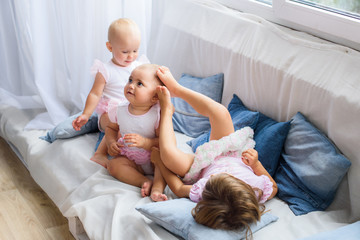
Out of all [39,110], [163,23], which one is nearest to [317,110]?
[163,23]

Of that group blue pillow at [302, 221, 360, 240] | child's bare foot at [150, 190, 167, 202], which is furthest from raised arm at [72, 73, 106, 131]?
blue pillow at [302, 221, 360, 240]

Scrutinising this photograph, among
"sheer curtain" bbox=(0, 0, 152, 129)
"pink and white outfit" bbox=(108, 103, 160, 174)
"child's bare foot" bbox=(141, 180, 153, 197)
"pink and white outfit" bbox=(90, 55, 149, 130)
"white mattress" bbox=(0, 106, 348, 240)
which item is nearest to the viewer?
"white mattress" bbox=(0, 106, 348, 240)

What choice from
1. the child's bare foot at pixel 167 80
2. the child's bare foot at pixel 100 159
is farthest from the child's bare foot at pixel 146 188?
the child's bare foot at pixel 167 80

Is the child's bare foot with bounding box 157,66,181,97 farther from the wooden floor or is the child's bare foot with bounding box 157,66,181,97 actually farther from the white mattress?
the wooden floor

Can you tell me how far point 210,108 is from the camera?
1778 millimetres

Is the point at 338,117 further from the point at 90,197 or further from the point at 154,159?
the point at 90,197

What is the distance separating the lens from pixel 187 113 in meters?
2.24

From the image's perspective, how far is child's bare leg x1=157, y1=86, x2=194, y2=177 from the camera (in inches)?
67.5

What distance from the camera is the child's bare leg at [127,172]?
183cm

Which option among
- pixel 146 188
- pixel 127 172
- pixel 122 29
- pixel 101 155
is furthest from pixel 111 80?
pixel 146 188

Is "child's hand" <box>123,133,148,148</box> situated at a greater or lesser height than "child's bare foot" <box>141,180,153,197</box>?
greater

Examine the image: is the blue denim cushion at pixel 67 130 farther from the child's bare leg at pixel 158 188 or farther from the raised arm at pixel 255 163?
the raised arm at pixel 255 163

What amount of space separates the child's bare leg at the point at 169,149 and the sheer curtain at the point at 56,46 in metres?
0.83

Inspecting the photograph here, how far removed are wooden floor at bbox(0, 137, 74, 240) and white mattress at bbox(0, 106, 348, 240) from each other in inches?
5.8
